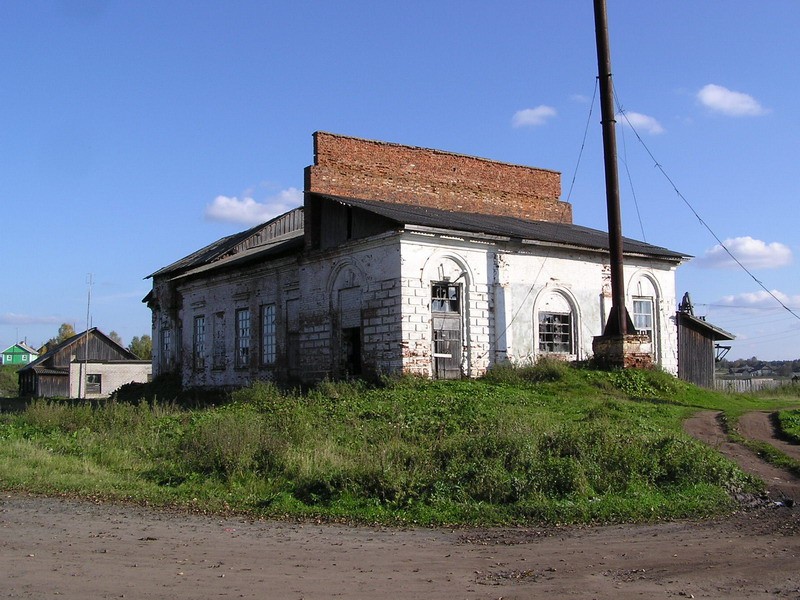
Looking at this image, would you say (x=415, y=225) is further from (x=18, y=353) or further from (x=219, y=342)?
(x=18, y=353)

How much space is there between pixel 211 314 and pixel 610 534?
2379cm

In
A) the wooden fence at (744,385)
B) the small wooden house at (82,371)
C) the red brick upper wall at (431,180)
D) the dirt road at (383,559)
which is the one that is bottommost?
the dirt road at (383,559)

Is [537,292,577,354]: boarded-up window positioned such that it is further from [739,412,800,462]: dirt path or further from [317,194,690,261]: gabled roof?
[739,412,800,462]: dirt path

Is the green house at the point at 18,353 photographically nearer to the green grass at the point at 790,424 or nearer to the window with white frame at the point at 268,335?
the window with white frame at the point at 268,335

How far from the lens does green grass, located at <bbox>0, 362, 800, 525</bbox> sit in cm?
1002

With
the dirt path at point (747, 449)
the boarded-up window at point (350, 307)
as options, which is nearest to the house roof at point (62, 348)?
the boarded-up window at point (350, 307)

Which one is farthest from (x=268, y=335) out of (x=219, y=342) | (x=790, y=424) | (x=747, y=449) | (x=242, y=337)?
(x=747, y=449)

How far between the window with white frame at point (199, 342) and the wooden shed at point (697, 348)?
17.4 meters

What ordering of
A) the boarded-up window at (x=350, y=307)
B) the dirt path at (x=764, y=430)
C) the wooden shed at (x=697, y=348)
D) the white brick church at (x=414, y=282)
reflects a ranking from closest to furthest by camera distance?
the dirt path at (x=764, y=430) < the white brick church at (x=414, y=282) < the boarded-up window at (x=350, y=307) < the wooden shed at (x=697, y=348)

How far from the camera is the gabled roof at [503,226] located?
22.1m

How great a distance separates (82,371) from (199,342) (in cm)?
2627

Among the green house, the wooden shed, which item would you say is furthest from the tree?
the wooden shed

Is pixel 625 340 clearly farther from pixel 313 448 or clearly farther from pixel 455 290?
pixel 313 448

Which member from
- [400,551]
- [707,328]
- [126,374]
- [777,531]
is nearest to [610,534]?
[777,531]
